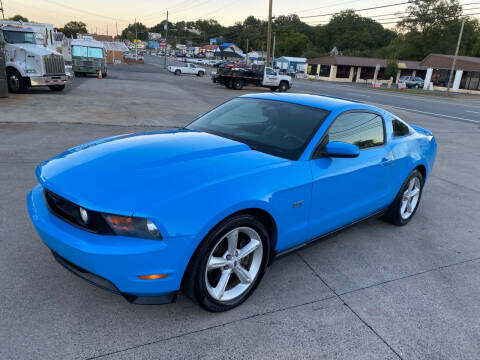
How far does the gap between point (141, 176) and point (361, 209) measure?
2337mm

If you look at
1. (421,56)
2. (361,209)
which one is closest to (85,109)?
(361,209)

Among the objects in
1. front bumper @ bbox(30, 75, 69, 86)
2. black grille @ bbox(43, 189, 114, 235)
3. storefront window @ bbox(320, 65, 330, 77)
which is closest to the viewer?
black grille @ bbox(43, 189, 114, 235)

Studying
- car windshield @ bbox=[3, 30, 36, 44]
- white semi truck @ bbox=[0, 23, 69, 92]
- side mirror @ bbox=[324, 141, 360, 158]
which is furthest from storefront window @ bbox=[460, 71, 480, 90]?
side mirror @ bbox=[324, 141, 360, 158]

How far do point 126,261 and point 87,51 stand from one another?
30.2 meters

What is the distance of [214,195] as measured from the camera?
8.03 feet

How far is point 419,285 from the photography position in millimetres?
3398

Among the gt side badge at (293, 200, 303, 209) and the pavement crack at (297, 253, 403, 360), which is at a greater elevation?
the gt side badge at (293, 200, 303, 209)

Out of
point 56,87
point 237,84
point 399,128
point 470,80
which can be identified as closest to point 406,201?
point 399,128

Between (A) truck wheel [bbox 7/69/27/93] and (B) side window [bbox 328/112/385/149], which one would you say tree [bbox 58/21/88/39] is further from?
(B) side window [bbox 328/112/385/149]

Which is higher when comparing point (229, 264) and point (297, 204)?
point (297, 204)

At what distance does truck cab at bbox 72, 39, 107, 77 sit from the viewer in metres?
28.1

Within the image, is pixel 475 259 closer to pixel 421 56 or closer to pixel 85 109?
pixel 85 109

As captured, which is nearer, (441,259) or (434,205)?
(441,259)

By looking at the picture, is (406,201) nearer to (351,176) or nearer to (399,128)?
(399,128)
